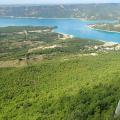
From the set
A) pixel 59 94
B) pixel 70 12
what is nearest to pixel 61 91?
pixel 59 94

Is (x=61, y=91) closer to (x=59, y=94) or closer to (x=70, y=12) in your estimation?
(x=59, y=94)

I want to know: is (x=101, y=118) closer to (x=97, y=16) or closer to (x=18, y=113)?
(x=18, y=113)

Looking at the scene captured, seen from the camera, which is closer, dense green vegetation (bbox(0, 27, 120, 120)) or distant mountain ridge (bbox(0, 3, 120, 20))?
dense green vegetation (bbox(0, 27, 120, 120))

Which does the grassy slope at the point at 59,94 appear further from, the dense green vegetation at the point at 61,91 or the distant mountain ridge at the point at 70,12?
the distant mountain ridge at the point at 70,12

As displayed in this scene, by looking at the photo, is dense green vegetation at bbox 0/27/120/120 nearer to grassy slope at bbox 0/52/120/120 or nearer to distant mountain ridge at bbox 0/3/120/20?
grassy slope at bbox 0/52/120/120

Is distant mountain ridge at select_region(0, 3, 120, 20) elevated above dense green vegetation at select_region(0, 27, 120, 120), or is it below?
below

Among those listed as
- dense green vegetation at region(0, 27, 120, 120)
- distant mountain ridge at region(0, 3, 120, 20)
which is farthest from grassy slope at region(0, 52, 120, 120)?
distant mountain ridge at region(0, 3, 120, 20)

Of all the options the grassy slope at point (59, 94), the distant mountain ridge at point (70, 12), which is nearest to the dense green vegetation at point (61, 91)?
the grassy slope at point (59, 94)
